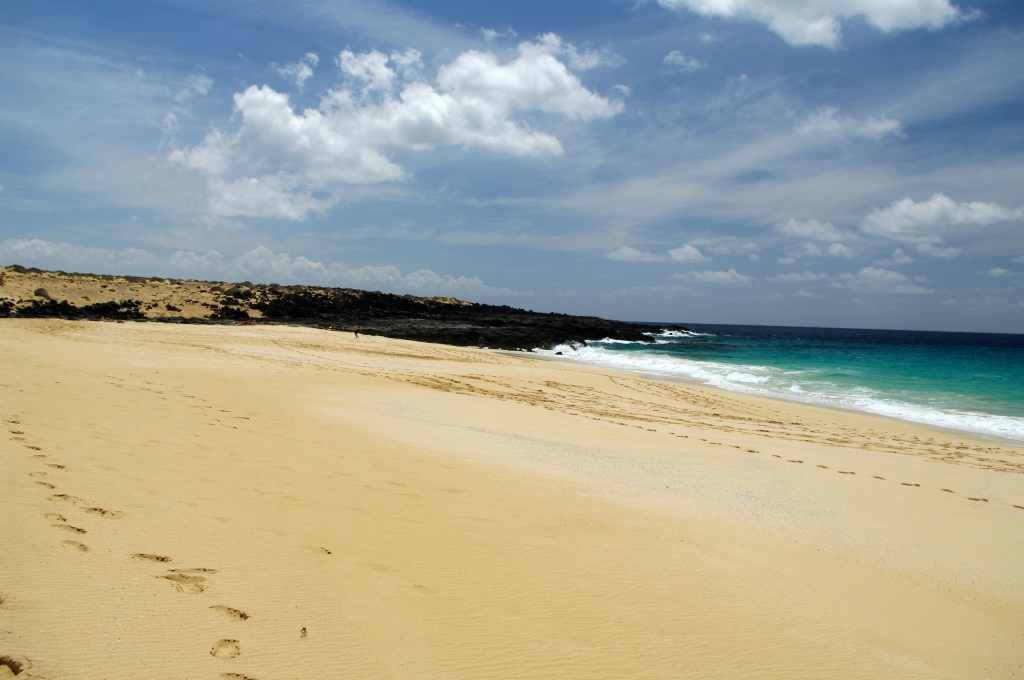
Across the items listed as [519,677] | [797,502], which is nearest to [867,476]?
[797,502]

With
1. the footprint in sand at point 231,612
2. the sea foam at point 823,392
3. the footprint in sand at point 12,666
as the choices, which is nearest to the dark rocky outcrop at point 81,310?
the sea foam at point 823,392

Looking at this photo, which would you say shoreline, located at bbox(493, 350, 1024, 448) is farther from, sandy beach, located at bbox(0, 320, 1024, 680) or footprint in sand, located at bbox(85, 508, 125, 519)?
footprint in sand, located at bbox(85, 508, 125, 519)

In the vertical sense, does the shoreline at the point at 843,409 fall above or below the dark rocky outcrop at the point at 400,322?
below

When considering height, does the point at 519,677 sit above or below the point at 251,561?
below

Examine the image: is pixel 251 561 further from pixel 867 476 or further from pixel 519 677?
pixel 867 476

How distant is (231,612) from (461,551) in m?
1.64

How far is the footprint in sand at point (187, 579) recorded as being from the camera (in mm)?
2895

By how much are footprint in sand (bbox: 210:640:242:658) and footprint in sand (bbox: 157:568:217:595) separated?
0.49 metres

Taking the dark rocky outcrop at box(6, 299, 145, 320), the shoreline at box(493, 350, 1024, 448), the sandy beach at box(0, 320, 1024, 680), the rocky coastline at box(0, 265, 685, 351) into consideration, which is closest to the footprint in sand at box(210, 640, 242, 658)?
the sandy beach at box(0, 320, 1024, 680)

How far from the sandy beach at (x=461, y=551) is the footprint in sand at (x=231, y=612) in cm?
2

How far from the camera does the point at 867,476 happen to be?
7.48 m

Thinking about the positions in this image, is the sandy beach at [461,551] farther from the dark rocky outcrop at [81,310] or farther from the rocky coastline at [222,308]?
the rocky coastline at [222,308]

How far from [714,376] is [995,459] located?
13811mm

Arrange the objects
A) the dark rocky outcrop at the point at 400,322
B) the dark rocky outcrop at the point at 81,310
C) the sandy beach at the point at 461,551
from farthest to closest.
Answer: the dark rocky outcrop at the point at 400,322
the dark rocky outcrop at the point at 81,310
the sandy beach at the point at 461,551
